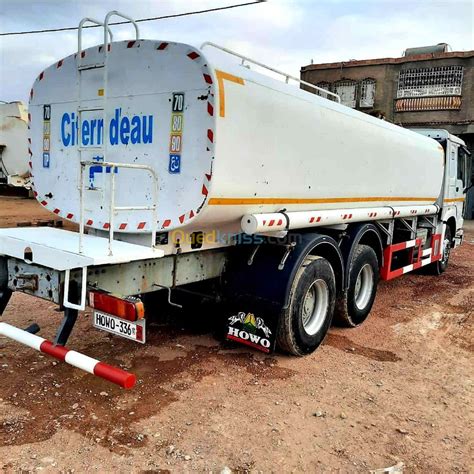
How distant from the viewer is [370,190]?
579 cm

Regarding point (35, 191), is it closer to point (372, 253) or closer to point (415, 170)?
point (372, 253)

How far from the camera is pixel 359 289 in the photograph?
6195 mm

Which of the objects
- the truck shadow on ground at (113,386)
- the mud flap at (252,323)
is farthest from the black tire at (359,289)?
the mud flap at (252,323)

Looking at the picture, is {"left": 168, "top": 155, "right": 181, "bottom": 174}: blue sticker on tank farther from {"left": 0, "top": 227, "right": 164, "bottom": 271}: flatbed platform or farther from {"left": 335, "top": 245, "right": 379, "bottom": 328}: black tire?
{"left": 335, "top": 245, "right": 379, "bottom": 328}: black tire

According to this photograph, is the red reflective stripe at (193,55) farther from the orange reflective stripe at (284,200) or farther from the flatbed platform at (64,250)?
the flatbed platform at (64,250)

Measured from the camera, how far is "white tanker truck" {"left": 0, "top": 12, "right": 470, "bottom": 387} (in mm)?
3488

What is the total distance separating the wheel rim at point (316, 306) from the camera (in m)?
4.94

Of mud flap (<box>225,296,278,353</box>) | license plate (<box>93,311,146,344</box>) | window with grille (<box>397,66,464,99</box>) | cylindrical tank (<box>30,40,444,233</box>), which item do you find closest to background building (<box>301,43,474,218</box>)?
window with grille (<box>397,66,464,99</box>)

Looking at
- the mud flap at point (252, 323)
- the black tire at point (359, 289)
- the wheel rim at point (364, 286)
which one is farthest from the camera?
the wheel rim at point (364, 286)

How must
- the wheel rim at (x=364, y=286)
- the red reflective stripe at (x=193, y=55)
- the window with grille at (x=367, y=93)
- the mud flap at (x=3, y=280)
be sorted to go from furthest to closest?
the window with grille at (x=367, y=93)
the wheel rim at (x=364, y=286)
the mud flap at (x=3, y=280)
the red reflective stripe at (x=193, y=55)

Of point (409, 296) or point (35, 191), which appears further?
point (409, 296)

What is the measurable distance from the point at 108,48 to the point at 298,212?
2183 mm

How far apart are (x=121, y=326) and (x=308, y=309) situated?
2.25m

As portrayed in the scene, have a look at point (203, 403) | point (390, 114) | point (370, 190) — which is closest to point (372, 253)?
point (370, 190)
